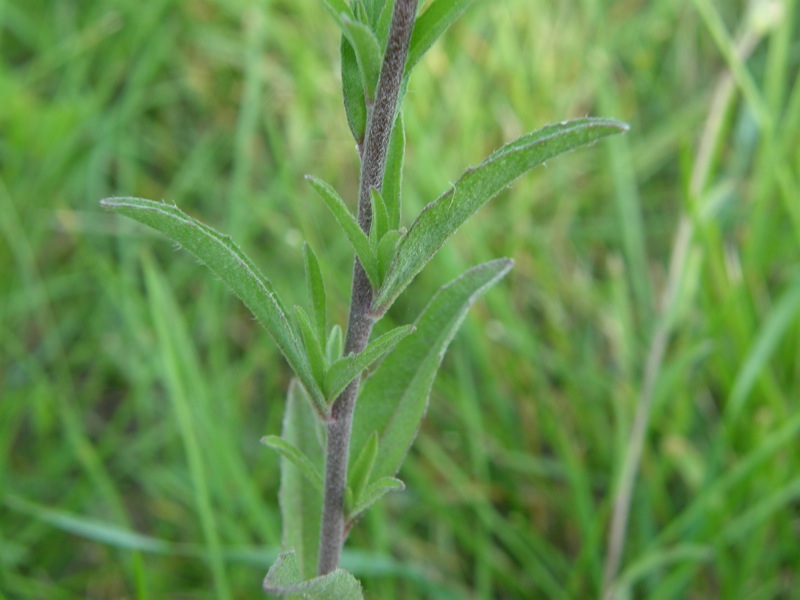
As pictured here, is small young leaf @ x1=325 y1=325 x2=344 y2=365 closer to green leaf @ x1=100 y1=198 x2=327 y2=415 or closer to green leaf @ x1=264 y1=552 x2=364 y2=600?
green leaf @ x1=100 y1=198 x2=327 y2=415

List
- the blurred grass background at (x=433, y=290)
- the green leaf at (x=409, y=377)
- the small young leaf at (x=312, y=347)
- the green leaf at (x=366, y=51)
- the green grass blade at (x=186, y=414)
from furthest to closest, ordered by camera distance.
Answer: the blurred grass background at (x=433, y=290) < the green grass blade at (x=186, y=414) < the green leaf at (x=409, y=377) < the small young leaf at (x=312, y=347) < the green leaf at (x=366, y=51)

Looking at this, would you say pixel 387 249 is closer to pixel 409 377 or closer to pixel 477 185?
pixel 477 185

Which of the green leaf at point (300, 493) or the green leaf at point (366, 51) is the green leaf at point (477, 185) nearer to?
the green leaf at point (366, 51)

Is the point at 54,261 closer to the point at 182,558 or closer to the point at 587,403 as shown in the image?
the point at 182,558

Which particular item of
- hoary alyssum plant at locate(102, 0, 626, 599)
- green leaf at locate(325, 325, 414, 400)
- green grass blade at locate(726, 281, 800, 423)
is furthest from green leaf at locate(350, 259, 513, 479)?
green grass blade at locate(726, 281, 800, 423)

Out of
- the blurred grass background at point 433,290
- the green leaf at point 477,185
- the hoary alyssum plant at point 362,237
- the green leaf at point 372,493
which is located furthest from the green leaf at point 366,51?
the blurred grass background at point 433,290
